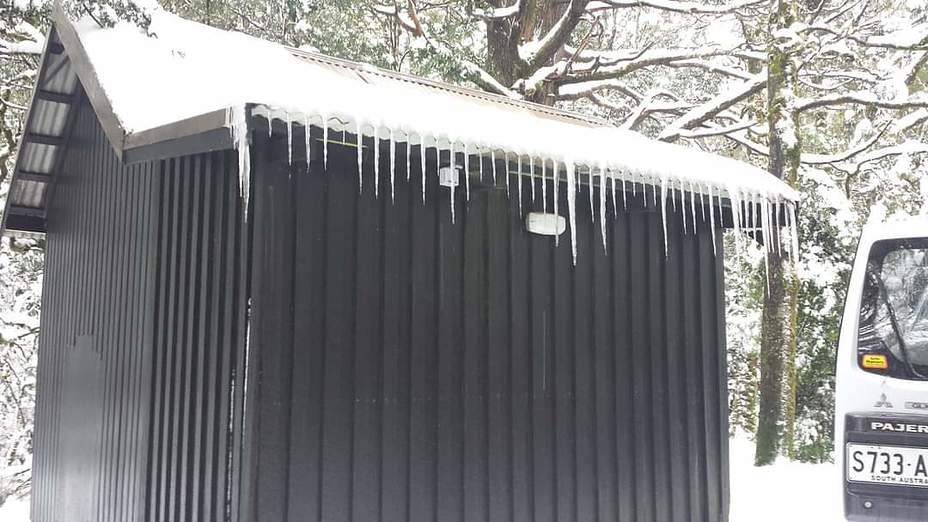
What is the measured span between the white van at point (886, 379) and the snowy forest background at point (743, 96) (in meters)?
6.02

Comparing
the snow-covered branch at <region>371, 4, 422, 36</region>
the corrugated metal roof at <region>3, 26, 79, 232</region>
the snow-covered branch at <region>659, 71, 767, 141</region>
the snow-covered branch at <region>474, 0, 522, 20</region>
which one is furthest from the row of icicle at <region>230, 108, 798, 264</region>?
the snow-covered branch at <region>371, 4, 422, 36</region>

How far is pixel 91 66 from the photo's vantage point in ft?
16.7

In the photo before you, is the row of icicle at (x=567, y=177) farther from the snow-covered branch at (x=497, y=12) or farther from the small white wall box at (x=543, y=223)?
the snow-covered branch at (x=497, y=12)

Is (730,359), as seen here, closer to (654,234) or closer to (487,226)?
(654,234)

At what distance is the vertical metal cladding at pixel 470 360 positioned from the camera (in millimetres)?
4242

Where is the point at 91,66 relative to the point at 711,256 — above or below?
above

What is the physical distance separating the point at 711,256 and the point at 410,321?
2714 millimetres

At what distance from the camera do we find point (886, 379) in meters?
3.83

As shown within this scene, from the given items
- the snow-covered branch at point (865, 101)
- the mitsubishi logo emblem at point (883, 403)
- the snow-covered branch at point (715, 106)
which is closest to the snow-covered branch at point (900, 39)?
the snow-covered branch at point (865, 101)

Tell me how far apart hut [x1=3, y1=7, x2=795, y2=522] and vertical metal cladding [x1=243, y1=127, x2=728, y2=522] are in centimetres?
1

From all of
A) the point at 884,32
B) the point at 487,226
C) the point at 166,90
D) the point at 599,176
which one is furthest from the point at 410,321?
the point at 884,32

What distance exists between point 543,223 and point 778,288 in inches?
215

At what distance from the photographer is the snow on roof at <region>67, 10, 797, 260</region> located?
3.68 m

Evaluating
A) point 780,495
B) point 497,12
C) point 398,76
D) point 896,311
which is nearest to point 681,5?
point 497,12
